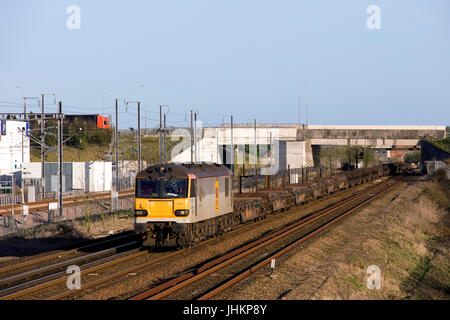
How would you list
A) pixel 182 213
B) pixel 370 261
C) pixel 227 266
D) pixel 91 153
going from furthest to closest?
1. pixel 91 153
2. pixel 370 261
3. pixel 182 213
4. pixel 227 266

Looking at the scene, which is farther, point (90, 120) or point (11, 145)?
point (90, 120)

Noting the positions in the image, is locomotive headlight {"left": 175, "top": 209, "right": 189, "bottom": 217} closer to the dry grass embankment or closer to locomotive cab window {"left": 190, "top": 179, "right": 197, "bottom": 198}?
locomotive cab window {"left": 190, "top": 179, "right": 197, "bottom": 198}

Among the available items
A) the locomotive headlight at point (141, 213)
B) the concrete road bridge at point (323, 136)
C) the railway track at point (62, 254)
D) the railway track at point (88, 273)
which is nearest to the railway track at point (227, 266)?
the railway track at point (88, 273)

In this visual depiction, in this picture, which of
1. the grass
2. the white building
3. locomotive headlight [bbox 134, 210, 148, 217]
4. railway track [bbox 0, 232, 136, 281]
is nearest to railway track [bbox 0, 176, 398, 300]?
locomotive headlight [bbox 134, 210, 148, 217]

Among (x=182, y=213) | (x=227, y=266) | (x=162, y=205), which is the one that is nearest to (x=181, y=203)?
(x=182, y=213)

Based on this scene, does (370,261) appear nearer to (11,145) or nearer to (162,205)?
(162,205)

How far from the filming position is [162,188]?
19594mm

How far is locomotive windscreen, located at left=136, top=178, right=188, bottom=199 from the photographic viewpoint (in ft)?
63.8

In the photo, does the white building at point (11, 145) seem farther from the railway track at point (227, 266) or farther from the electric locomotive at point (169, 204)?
the electric locomotive at point (169, 204)

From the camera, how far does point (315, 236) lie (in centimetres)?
2373
